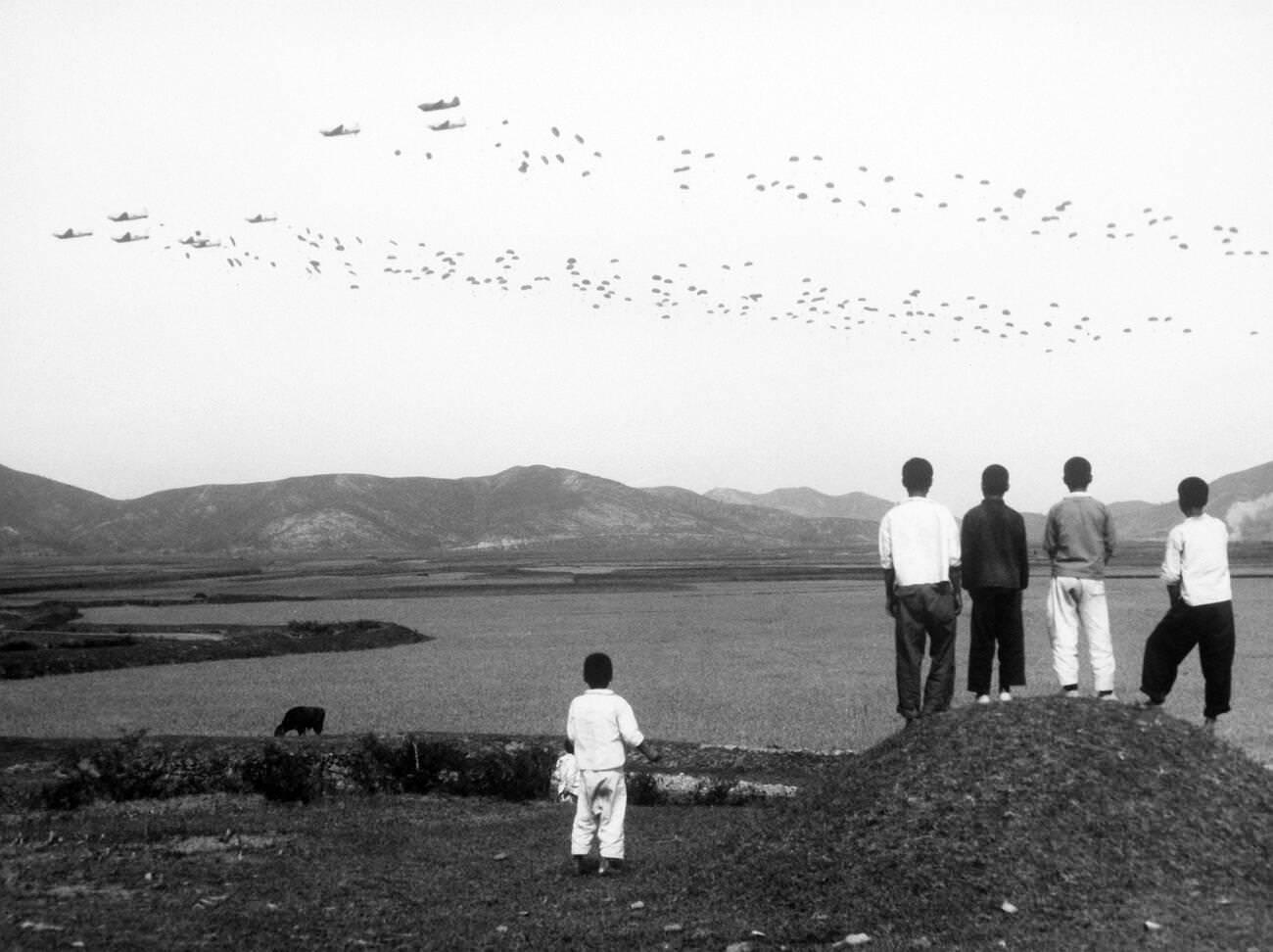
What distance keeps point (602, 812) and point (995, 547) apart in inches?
174

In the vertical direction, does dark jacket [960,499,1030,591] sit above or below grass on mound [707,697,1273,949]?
above

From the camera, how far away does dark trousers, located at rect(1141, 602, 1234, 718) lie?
40.3 feet

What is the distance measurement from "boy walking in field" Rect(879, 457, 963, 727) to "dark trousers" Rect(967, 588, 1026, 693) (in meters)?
0.58

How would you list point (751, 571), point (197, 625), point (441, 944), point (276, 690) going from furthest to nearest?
point (751, 571)
point (197, 625)
point (276, 690)
point (441, 944)

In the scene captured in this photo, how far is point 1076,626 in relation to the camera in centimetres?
1257

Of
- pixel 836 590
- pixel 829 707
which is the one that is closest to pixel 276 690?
pixel 829 707

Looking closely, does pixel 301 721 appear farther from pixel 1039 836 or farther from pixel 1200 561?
pixel 1039 836

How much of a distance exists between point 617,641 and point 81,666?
47.9 feet

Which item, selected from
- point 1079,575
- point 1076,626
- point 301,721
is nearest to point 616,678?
point 301,721

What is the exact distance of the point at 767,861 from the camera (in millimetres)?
9445

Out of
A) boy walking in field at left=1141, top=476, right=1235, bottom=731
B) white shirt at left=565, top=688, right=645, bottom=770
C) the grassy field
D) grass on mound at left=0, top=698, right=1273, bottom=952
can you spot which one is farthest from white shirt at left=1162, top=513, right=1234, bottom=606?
white shirt at left=565, top=688, right=645, bottom=770

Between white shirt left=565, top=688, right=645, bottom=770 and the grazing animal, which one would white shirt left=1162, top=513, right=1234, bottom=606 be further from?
the grazing animal

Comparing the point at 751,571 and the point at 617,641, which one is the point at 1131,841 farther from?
the point at 751,571

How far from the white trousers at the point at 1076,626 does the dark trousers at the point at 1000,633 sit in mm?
392
